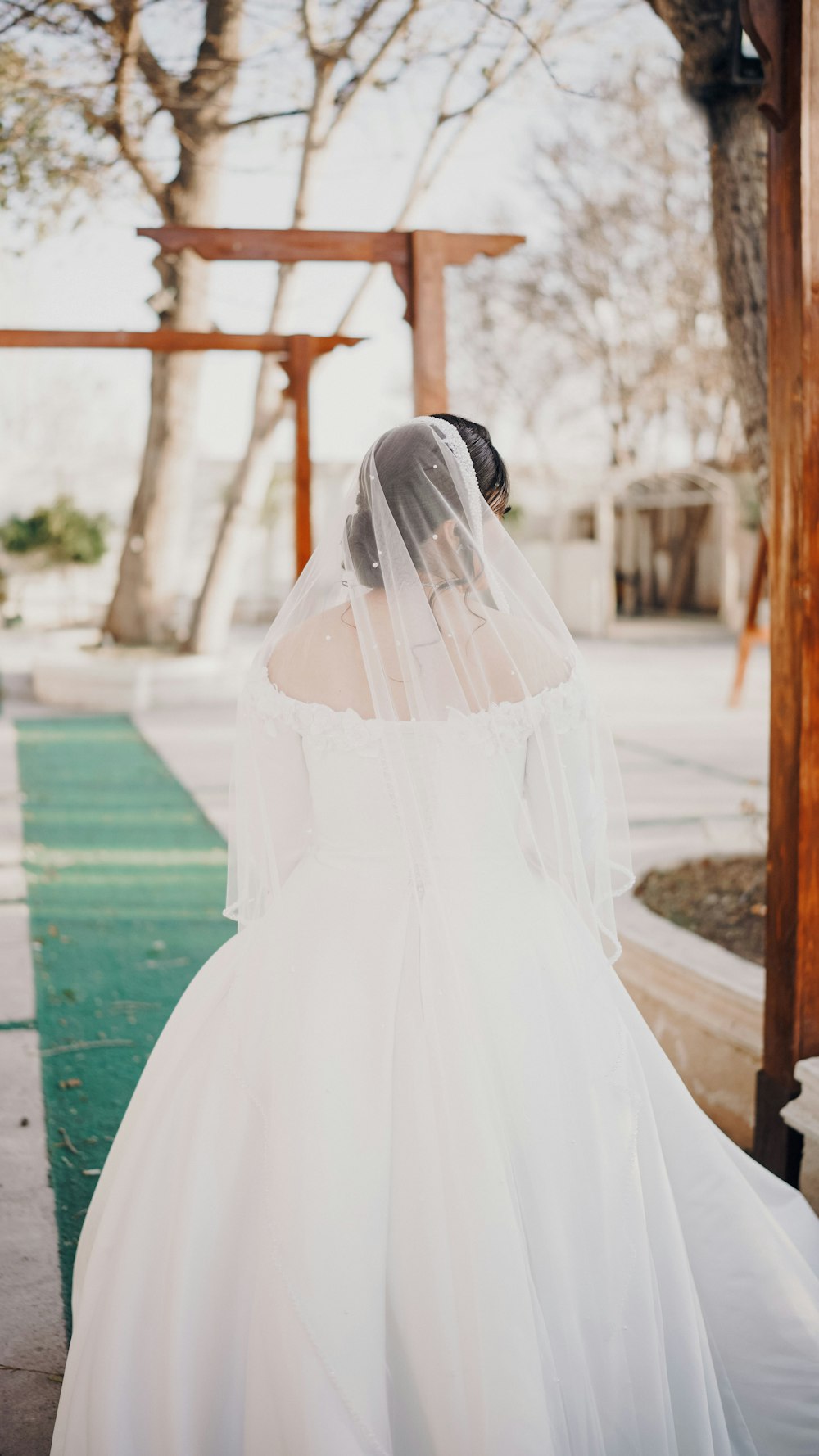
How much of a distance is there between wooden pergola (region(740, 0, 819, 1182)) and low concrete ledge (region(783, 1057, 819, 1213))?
0.05 meters

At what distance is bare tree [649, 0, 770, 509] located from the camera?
359 cm

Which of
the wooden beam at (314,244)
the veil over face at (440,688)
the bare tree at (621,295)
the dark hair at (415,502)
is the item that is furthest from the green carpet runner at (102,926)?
the bare tree at (621,295)

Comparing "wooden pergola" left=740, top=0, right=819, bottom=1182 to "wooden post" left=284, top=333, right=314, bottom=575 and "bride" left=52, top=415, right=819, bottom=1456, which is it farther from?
"wooden post" left=284, top=333, right=314, bottom=575

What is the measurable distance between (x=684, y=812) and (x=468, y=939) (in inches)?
192

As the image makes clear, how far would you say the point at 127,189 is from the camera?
25.3ft

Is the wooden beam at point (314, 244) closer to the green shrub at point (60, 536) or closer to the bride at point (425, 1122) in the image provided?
the bride at point (425, 1122)

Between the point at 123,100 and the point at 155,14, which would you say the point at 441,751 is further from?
the point at 123,100

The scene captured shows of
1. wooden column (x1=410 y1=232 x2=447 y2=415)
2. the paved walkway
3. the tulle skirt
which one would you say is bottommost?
the paved walkway

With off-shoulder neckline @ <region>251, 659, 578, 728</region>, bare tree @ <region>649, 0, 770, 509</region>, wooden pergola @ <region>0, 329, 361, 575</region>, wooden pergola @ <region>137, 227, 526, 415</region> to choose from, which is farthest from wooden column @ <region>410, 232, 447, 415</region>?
A: off-shoulder neckline @ <region>251, 659, 578, 728</region>

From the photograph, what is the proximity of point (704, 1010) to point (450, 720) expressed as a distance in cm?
165

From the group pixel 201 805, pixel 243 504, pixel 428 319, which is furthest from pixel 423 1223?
pixel 243 504

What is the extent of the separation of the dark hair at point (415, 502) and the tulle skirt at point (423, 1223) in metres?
0.51

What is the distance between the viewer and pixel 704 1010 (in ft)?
10.2

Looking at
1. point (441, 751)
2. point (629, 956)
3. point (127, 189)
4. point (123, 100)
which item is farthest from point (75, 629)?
point (441, 751)
